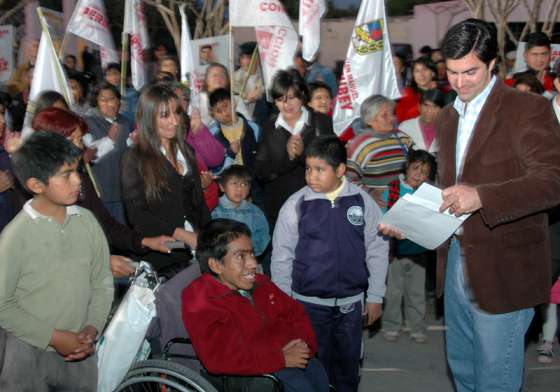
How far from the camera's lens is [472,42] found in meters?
3.45

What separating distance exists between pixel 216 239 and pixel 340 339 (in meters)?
1.09

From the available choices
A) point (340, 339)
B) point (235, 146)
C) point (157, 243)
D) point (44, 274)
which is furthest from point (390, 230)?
point (235, 146)

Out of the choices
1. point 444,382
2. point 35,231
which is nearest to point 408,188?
point 444,382

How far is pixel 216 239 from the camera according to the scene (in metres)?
4.21

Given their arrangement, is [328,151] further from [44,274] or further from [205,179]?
[44,274]

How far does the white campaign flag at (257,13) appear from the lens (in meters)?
7.59

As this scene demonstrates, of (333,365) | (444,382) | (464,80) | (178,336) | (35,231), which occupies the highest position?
(464,80)

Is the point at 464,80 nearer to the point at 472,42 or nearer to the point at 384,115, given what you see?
the point at 472,42

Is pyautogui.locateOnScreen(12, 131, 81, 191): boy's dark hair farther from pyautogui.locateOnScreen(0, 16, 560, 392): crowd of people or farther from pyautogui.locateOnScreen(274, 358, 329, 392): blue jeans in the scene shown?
pyautogui.locateOnScreen(274, 358, 329, 392): blue jeans

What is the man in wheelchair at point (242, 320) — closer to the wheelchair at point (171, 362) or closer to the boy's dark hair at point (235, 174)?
the wheelchair at point (171, 362)

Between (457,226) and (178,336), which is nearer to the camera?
(457,226)

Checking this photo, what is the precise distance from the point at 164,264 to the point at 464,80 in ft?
6.74

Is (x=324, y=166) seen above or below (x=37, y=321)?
above

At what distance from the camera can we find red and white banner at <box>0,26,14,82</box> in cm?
1143
